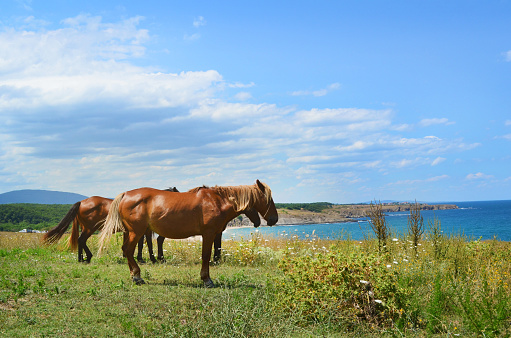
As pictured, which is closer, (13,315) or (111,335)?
(111,335)

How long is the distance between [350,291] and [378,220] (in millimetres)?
4562

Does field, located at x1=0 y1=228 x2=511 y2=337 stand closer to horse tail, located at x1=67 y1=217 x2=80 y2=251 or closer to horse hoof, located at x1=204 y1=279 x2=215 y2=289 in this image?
horse hoof, located at x1=204 y1=279 x2=215 y2=289

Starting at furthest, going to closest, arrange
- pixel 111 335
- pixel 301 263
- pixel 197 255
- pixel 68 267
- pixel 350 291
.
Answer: pixel 197 255 < pixel 68 267 < pixel 301 263 < pixel 350 291 < pixel 111 335

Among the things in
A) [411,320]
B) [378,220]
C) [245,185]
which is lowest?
[411,320]

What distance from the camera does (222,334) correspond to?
17.8 feet

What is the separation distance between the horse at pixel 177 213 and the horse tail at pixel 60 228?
4.76m

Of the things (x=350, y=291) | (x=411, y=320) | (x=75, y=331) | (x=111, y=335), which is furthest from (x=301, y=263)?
(x=75, y=331)

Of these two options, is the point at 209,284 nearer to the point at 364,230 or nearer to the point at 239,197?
Answer: the point at 239,197

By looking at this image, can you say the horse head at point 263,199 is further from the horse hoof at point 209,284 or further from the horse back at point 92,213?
the horse back at point 92,213

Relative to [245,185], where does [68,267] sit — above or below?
below

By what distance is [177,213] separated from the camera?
29.1 feet

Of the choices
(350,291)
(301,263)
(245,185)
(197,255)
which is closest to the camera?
(350,291)

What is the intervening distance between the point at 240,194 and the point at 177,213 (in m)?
1.54

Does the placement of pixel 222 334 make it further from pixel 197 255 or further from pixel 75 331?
pixel 197 255
